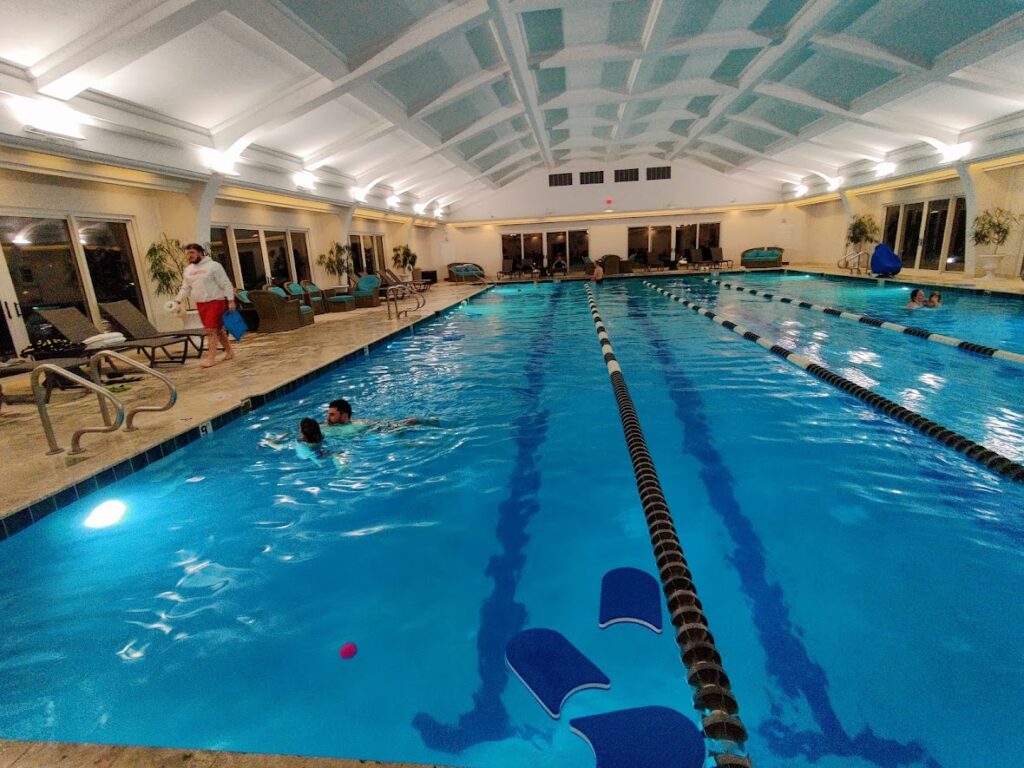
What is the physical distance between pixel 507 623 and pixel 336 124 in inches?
366

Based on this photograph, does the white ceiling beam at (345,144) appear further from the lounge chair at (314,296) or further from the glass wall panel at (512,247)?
the glass wall panel at (512,247)

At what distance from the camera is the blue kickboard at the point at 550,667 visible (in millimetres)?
1918

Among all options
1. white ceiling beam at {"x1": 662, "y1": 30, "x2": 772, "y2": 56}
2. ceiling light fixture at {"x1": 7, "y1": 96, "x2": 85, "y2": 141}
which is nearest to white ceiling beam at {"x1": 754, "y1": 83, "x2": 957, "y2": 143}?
white ceiling beam at {"x1": 662, "y1": 30, "x2": 772, "y2": 56}

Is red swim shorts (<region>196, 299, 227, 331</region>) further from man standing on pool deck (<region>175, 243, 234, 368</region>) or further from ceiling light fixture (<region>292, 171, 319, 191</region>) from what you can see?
ceiling light fixture (<region>292, 171, 319, 191</region>)

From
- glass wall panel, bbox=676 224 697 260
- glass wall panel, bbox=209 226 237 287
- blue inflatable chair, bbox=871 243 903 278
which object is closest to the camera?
glass wall panel, bbox=209 226 237 287

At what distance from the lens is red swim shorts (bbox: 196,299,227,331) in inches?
253

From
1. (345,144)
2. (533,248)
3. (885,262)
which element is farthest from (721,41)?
(533,248)

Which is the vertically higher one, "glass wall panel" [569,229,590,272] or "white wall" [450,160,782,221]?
"white wall" [450,160,782,221]

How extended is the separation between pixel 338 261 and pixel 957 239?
52.4 ft

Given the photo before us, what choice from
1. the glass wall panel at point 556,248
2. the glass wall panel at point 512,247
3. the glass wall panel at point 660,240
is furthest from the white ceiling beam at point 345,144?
the glass wall panel at point 660,240

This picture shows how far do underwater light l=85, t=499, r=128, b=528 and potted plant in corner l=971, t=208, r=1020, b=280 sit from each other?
15692mm

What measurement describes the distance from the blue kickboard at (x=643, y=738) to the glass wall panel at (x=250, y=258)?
1159cm

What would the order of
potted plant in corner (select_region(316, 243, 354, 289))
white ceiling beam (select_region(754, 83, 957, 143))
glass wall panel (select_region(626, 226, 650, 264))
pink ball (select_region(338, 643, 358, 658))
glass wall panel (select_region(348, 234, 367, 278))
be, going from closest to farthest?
pink ball (select_region(338, 643, 358, 658)), white ceiling beam (select_region(754, 83, 957, 143)), potted plant in corner (select_region(316, 243, 354, 289)), glass wall panel (select_region(348, 234, 367, 278)), glass wall panel (select_region(626, 226, 650, 264))

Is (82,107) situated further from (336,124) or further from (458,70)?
(458,70)
